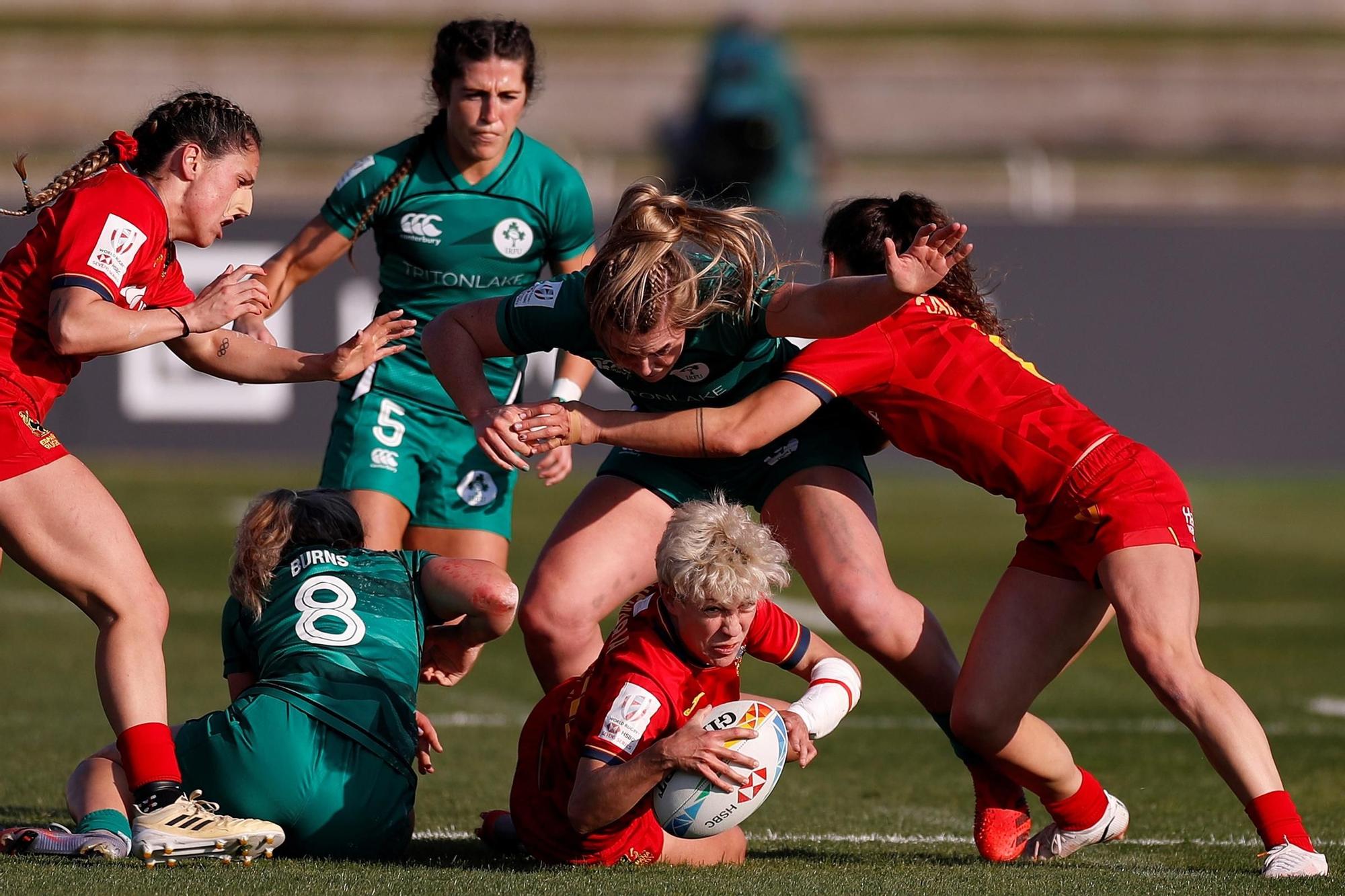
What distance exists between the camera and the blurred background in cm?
1513

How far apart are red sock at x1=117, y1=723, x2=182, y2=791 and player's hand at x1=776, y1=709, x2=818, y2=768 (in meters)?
1.54

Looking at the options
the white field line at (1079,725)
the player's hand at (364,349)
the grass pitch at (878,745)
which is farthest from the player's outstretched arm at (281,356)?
the white field line at (1079,725)

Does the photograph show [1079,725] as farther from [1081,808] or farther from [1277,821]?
[1277,821]

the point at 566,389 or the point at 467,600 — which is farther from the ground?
the point at 566,389

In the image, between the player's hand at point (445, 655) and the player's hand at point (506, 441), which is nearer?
the player's hand at point (506, 441)

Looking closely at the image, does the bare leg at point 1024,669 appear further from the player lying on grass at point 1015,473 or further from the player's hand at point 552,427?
the player's hand at point 552,427

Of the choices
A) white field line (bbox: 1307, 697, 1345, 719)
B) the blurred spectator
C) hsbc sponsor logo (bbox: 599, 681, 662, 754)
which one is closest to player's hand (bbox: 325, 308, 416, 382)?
hsbc sponsor logo (bbox: 599, 681, 662, 754)

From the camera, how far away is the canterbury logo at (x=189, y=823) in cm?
434

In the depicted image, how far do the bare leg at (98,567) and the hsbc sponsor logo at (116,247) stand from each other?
0.50 metres

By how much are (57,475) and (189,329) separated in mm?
497

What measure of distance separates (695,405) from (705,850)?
Answer: 1.37 meters

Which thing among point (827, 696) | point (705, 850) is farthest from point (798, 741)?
point (705, 850)

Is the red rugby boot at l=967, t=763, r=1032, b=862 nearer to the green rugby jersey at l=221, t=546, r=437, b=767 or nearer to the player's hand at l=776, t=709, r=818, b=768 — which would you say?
the player's hand at l=776, t=709, r=818, b=768

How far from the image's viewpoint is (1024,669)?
506 centimetres
